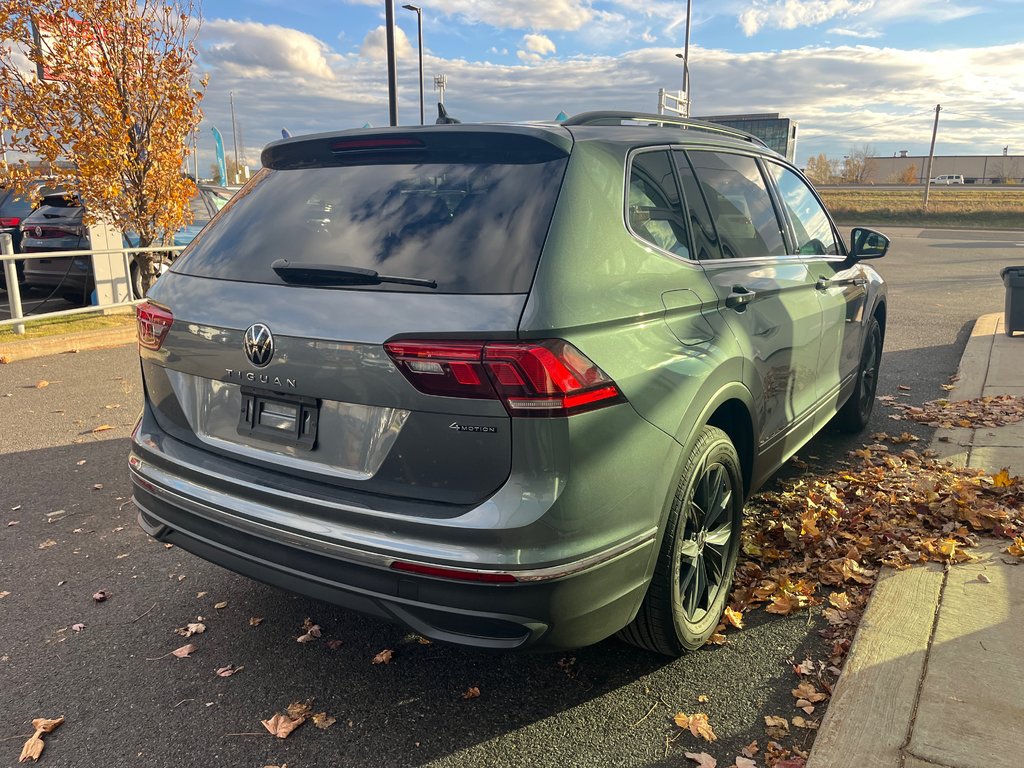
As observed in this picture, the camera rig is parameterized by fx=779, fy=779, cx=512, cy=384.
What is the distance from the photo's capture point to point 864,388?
561 centimetres

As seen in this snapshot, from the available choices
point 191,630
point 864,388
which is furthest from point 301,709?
point 864,388

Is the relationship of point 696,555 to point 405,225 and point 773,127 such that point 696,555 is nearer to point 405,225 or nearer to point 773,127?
point 405,225

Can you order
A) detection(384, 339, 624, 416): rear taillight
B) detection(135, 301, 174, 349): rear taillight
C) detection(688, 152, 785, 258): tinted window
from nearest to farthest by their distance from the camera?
detection(384, 339, 624, 416): rear taillight
detection(135, 301, 174, 349): rear taillight
detection(688, 152, 785, 258): tinted window

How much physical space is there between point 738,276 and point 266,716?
2.38 meters

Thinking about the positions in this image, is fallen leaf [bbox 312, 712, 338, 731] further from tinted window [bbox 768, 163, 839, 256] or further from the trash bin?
the trash bin

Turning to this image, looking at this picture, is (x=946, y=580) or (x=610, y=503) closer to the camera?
(x=610, y=503)

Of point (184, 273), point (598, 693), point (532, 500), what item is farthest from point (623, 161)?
point (598, 693)

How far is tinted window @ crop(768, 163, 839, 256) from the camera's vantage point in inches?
165

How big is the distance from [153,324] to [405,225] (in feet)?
3.60

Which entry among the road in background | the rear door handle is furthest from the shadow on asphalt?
the rear door handle

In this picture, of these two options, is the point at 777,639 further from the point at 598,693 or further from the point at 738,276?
the point at 738,276

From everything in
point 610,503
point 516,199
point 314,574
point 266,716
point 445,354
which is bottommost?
point 266,716

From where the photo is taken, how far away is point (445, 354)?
208 centimetres

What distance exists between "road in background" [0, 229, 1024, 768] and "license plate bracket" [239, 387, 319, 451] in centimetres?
83
